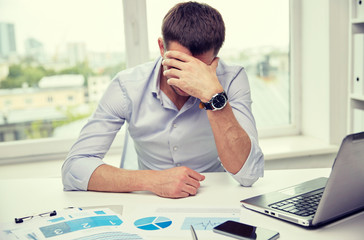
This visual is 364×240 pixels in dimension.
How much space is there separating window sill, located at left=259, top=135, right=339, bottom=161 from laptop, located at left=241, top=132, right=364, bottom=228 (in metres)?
1.14

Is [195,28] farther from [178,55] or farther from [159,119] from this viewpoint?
[159,119]

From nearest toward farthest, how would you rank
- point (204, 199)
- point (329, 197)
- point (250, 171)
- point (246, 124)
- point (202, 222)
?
point (329, 197)
point (202, 222)
point (204, 199)
point (250, 171)
point (246, 124)

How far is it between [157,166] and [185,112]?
10.1 inches

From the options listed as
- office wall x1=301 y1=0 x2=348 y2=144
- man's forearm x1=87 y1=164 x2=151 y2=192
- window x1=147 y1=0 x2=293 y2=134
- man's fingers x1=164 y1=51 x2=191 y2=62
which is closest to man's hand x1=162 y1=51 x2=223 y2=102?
man's fingers x1=164 y1=51 x2=191 y2=62

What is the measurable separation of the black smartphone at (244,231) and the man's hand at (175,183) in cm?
25

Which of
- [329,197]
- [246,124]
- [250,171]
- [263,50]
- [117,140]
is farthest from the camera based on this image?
[263,50]

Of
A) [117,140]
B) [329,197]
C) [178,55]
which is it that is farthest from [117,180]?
[117,140]

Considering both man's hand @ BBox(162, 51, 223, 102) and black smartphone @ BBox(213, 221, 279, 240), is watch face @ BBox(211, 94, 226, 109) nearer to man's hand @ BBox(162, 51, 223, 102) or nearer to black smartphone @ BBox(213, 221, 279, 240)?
man's hand @ BBox(162, 51, 223, 102)

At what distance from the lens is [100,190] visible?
4.26 ft

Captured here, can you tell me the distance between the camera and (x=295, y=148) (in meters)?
2.36

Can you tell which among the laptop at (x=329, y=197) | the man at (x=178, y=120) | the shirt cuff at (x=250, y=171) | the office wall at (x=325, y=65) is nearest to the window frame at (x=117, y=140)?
the man at (x=178, y=120)

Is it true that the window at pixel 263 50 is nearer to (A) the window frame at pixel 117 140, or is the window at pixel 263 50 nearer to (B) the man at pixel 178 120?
(A) the window frame at pixel 117 140

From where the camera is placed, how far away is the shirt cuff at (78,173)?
132 centimetres

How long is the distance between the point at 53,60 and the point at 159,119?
110cm
